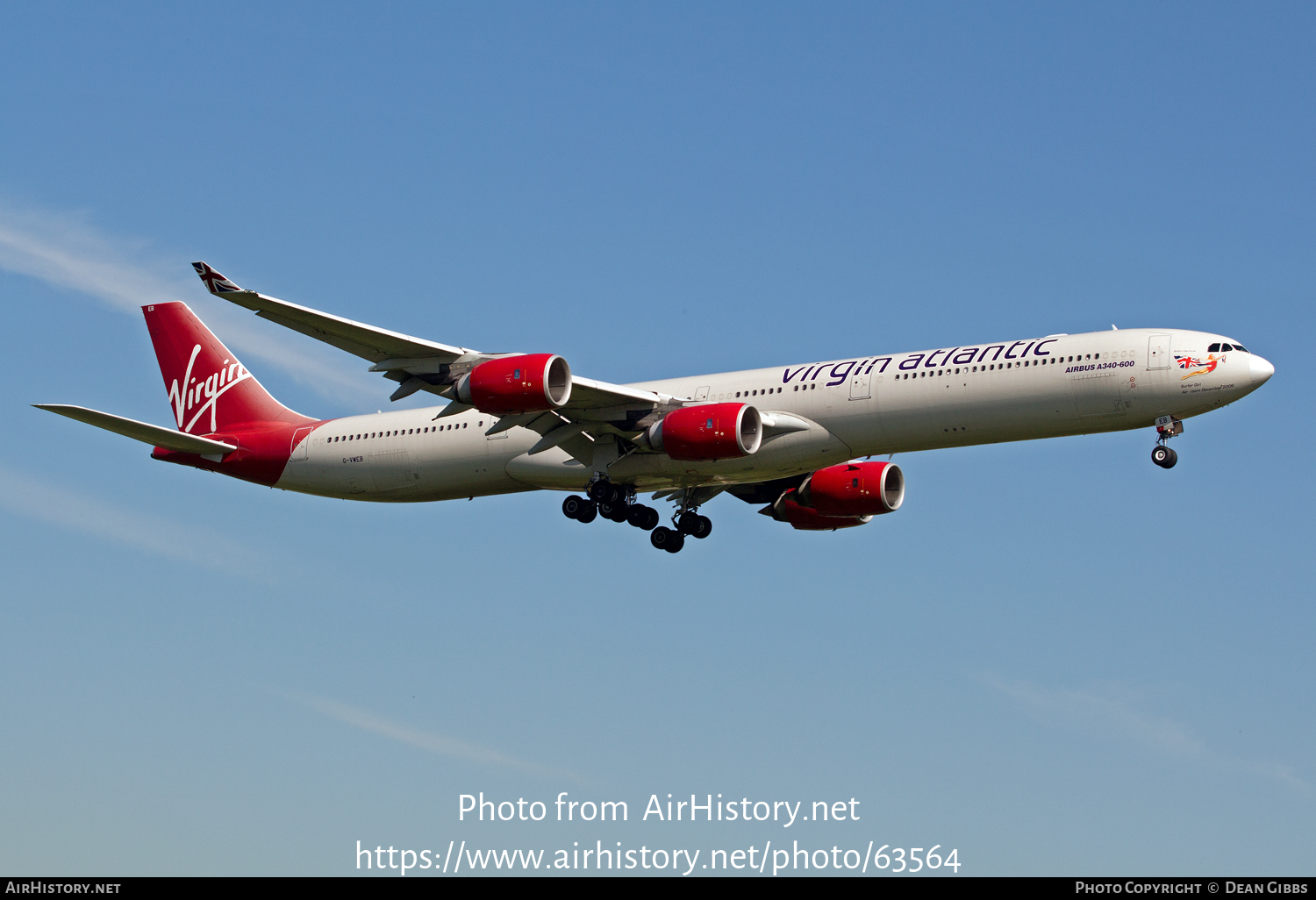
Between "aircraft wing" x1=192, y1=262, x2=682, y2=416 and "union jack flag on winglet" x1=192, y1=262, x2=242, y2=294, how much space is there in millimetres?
204

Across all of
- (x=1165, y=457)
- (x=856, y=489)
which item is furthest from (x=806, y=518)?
(x=1165, y=457)

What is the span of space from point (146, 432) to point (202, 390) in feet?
19.6

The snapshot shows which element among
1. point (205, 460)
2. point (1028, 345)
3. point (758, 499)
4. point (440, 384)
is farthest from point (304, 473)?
point (1028, 345)

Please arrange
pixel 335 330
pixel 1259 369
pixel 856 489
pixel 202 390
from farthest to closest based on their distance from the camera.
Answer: pixel 202 390, pixel 856 489, pixel 335 330, pixel 1259 369

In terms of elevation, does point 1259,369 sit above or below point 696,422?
above

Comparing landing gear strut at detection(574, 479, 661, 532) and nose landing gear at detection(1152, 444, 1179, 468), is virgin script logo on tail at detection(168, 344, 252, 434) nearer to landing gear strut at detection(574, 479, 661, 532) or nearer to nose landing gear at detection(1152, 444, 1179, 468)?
landing gear strut at detection(574, 479, 661, 532)

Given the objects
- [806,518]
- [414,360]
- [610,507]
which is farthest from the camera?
[806,518]

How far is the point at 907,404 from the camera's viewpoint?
4272 cm

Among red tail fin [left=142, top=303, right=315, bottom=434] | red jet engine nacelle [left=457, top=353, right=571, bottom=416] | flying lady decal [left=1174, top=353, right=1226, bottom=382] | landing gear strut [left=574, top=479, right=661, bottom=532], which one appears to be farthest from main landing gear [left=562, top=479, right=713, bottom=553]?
flying lady decal [left=1174, top=353, right=1226, bottom=382]

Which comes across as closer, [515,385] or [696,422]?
[515,385]

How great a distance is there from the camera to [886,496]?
50.5 meters

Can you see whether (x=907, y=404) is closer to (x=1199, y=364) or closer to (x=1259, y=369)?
(x=1199, y=364)

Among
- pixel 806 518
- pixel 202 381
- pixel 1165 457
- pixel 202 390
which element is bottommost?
pixel 1165 457

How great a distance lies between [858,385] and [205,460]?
76.2 ft
